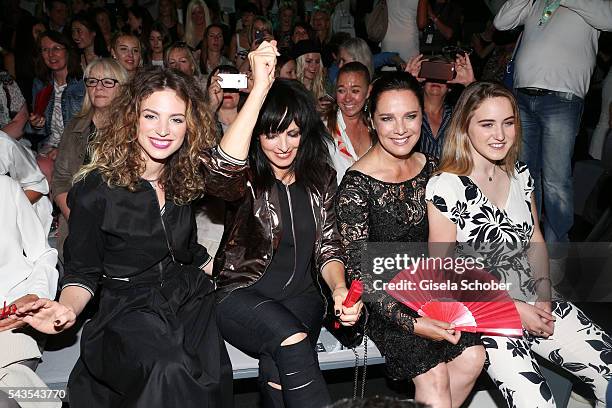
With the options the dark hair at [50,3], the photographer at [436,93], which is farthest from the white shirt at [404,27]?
the dark hair at [50,3]

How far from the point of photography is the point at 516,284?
2832 mm

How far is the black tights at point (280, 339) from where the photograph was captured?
7.77 feet

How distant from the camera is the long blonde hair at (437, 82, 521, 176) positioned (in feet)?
9.27

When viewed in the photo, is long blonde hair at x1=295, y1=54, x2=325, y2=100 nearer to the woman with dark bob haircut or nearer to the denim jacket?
the denim jacket

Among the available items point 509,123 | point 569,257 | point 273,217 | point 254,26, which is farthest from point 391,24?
point 273,217

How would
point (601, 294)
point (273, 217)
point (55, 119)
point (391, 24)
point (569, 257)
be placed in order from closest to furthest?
point (273, 217)
point (601, 294)
point (569, 257)
point (55, 119)
point (391, 24)

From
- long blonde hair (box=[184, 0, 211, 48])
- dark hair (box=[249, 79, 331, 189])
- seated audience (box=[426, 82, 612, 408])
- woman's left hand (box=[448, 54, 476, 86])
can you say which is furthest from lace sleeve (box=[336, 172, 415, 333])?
long blonde hair (box=[184, 0, 211, 48])

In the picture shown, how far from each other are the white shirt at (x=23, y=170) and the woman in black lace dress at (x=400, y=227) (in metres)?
1.46

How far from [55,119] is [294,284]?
2725 mm

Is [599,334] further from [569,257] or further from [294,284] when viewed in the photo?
[569,257]

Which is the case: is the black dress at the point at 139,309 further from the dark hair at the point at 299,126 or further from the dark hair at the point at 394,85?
the dark hair at the point at 394,85

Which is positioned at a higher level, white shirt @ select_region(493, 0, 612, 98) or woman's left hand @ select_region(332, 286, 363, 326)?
white shirt @ select_region(493, 0, 612, 98)

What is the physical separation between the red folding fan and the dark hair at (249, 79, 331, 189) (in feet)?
1.76

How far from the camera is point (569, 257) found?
4.40 m
